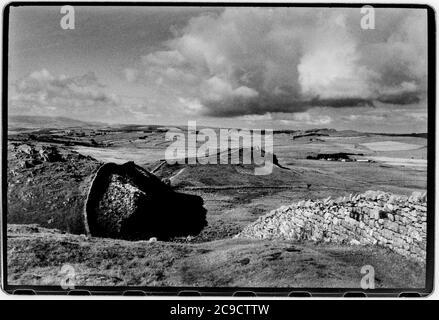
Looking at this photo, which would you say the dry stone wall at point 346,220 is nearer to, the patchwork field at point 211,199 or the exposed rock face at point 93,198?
the patchwork field at point 211,199

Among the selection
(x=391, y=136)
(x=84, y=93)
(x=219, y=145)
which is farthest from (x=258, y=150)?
(x=84, y=93)

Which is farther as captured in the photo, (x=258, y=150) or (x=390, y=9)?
(x=258, y=150)

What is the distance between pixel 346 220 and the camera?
20.8 ft

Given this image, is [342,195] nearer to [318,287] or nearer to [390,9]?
[318,287]

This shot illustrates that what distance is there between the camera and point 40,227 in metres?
6.27

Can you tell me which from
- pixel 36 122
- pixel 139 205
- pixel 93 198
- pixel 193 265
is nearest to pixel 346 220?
pixel 193 265

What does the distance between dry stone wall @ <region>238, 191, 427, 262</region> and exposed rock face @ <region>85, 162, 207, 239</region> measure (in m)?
0.84

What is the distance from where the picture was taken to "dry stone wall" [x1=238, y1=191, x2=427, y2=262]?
617 centimetres

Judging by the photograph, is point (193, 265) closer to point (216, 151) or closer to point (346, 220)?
point (216, 151)

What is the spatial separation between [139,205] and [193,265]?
117 centimetres

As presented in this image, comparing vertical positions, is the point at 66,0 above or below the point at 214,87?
above

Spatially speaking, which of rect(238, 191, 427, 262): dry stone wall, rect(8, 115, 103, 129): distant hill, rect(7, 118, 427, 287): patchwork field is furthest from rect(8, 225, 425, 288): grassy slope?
rect(8, 115, 103, 129): distant hill

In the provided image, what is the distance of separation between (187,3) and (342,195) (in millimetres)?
3419

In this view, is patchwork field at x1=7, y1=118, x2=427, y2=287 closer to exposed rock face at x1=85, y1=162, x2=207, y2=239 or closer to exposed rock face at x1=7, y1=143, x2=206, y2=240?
exposed rock face at x1=7, y1=143, x2=206, y2=240
